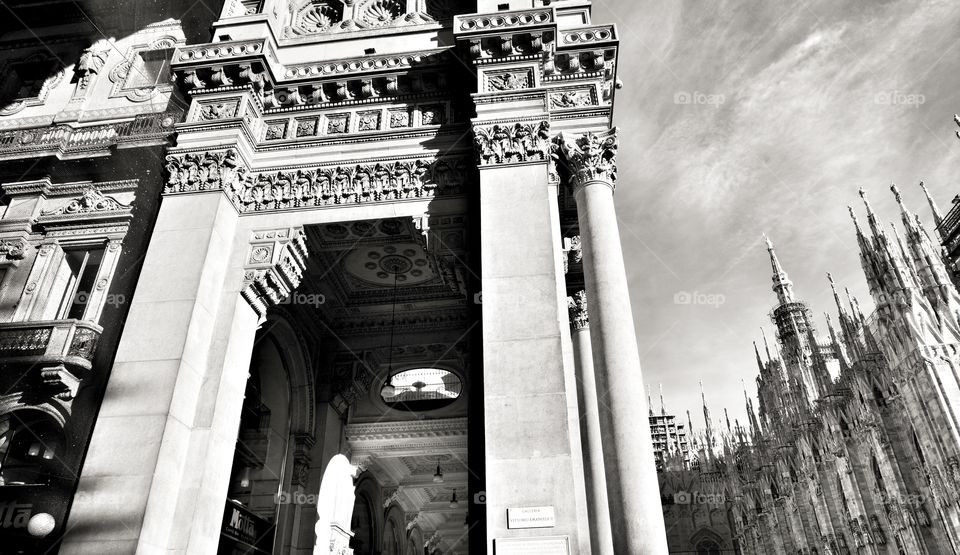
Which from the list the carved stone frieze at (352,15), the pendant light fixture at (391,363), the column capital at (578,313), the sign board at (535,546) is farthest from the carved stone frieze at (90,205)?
the sign board at (535,546)

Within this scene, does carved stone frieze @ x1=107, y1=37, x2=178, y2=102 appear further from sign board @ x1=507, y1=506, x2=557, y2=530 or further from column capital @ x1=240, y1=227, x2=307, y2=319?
sign board @ x1=507, y1=506, x2=557, y2=530

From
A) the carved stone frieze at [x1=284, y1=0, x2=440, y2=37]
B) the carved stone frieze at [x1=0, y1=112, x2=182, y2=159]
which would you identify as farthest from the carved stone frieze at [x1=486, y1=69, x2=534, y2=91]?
the carved stone frieze at [x1=0, y1=112, x2=182, y2=159]

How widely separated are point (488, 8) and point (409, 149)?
14.3ft

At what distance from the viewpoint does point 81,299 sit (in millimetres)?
15227

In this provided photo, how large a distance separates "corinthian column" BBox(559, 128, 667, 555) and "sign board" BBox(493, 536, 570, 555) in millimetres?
917

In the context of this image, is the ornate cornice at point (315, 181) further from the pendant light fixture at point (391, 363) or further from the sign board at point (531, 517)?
the sign board at point (531, 517)

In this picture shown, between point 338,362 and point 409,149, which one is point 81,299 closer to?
point 338,362

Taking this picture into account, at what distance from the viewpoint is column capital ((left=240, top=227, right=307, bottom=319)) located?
45.8 ft

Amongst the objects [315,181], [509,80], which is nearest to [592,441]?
[509,80]

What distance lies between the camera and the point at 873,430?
51.0 meters

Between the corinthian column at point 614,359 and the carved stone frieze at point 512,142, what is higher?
the carved stone frieze at point 512,142

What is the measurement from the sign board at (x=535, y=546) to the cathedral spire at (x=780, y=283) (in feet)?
297

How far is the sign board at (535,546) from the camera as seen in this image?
9.60 meters

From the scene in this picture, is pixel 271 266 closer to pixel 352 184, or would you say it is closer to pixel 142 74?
pixel 352 184
